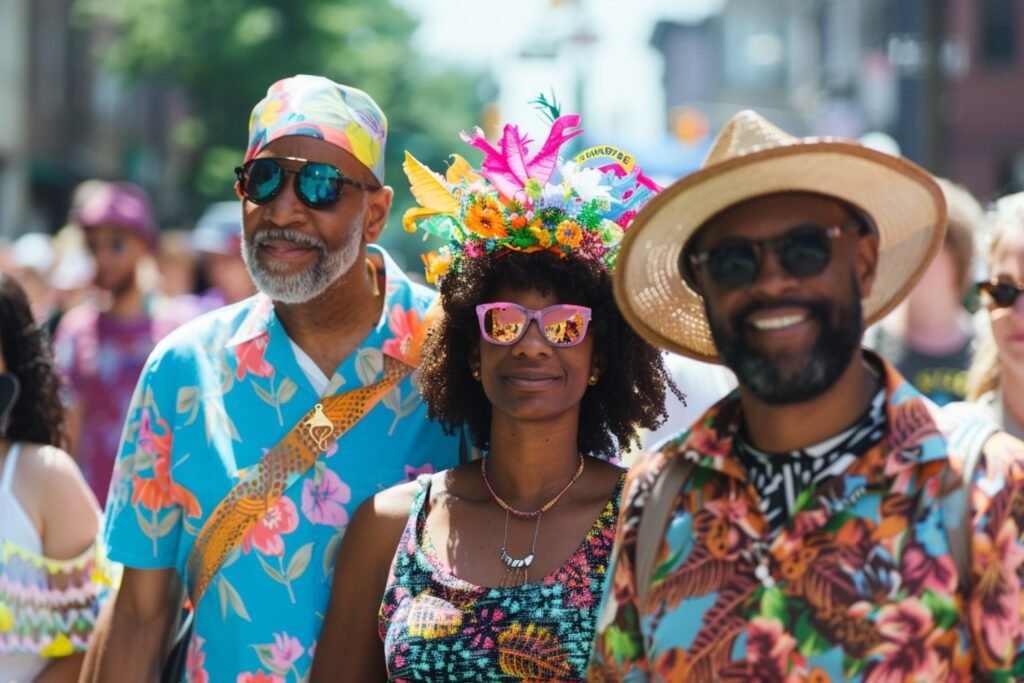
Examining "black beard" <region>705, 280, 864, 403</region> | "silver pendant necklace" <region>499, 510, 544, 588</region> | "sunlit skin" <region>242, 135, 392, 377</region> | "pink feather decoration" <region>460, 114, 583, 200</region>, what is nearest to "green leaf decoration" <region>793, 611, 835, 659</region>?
"black beard" <region>705, 280, 864, 403</region>

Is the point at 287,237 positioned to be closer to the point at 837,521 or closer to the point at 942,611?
the point at 837,521

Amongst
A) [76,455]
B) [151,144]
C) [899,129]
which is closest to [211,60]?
[151,144]

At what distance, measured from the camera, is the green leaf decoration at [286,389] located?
417 cm

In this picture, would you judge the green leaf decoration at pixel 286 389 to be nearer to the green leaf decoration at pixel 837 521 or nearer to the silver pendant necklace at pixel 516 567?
the silver pendant necklace at pixel 516 567

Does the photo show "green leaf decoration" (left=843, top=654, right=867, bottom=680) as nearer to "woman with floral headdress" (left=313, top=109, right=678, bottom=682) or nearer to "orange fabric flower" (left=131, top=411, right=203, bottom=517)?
"woman with floral headdress" (left=313, top=109, right=678, bottom=682)

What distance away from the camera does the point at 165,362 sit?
13.7 feet

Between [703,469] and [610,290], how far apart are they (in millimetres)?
1138

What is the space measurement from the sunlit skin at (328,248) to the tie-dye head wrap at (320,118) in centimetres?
3

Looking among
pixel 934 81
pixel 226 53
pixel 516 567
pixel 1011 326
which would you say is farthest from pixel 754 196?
pixel 226 53

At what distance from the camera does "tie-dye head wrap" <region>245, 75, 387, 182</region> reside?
4266 millimetres

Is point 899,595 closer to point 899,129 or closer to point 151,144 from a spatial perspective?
point 899,129

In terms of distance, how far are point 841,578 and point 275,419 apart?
1974 millimetres

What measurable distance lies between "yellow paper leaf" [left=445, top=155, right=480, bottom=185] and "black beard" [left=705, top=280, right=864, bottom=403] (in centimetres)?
141

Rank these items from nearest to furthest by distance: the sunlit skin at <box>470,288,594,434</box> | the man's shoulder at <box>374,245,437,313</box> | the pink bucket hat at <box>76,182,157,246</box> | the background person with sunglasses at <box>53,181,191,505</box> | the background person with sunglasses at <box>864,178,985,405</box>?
the sunlit skin at <box>470,288,594,434</box> < the man's shoulder at <box>374,245,437,313</box> < the background person with sunglasses at <box>864,178,985,405</box> < the background person with sunglasses at <box>53,181,191,505</box> < the pink bucket hat at <box>76,182,157,246</box>
